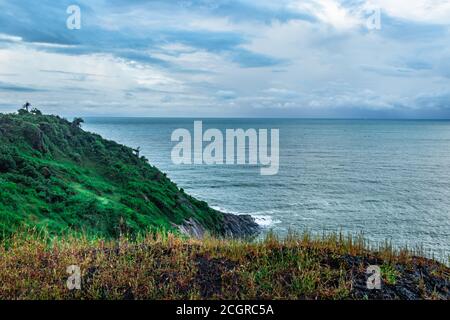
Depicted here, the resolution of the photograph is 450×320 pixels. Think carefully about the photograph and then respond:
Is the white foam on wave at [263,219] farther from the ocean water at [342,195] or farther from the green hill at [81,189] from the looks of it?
the green hill at [81,189]

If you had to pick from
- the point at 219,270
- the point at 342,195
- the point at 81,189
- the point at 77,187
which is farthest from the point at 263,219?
the point at 219,270

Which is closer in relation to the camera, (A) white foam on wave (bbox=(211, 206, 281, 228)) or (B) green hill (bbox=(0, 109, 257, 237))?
(B) green hill (bbox=(0, 109, 257, 237))

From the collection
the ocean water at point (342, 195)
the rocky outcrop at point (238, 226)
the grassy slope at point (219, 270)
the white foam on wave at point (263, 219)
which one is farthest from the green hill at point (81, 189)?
the ocean water at point (342, 195)

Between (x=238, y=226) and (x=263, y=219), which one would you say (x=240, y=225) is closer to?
(x=238, y=226)

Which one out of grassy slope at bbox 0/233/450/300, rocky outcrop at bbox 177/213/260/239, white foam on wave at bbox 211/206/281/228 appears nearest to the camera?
grassy slope at bbox 0/233/450/300

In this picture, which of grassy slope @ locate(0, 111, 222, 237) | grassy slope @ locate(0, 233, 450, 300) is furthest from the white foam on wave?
grassy slope @ locate(0, 233, 450, 300)

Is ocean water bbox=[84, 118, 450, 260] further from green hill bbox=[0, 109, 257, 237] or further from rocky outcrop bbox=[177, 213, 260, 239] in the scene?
green hill bbox=[0, 109, 257, 237]

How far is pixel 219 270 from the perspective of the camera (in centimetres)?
908

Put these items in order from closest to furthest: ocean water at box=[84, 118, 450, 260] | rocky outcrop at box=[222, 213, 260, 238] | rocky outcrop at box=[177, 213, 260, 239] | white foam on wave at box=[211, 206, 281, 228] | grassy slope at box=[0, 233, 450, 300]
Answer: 1. grassy slope at box=[0, 233, 450, 300]
2. rocky outcrop at box=[177, 213, 260, 239]
3. rocky outcrop at box=[222, 213, 260, 238]
4. ocean water at box=[84, 118, 450, 260]
5. white foam on wave at box=[211, 206, 281, 228]

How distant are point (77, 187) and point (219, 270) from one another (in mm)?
30887

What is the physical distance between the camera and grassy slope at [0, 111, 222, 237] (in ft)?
90.6

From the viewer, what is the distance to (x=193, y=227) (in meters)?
46.0

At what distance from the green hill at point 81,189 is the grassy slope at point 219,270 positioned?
22.1 feet

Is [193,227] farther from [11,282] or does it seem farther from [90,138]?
[11,282]
